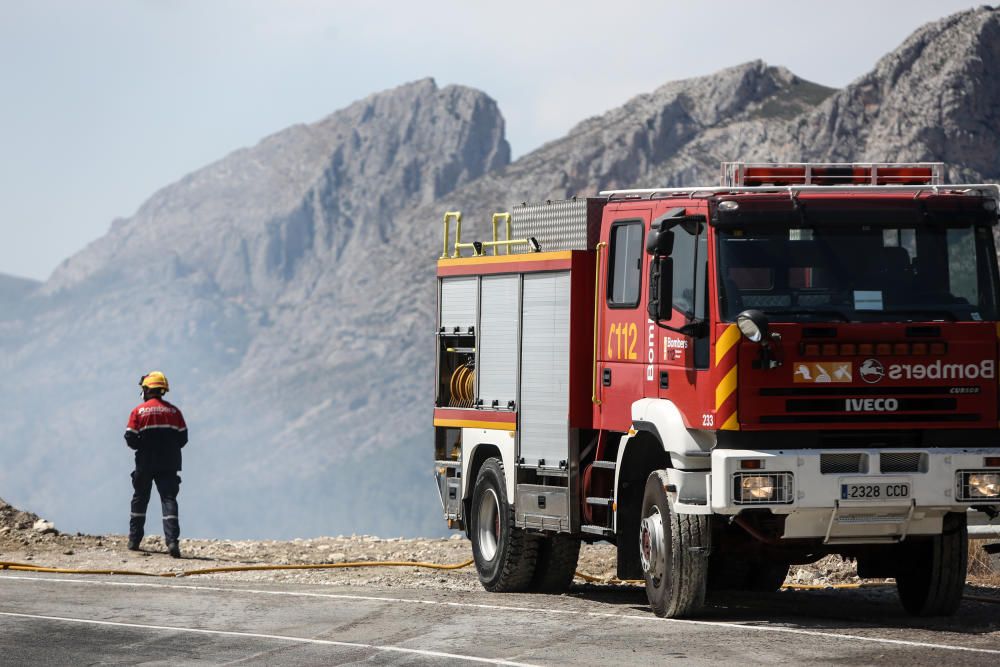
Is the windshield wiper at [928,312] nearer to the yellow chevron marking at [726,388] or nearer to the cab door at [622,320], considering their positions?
the yellow chevron marking at [726,388]

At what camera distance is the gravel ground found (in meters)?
16.8

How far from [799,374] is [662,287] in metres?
1.22

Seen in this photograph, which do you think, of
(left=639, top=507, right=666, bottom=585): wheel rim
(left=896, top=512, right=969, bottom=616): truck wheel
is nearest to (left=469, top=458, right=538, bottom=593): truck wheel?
(left=639, top=507, right=666, bottom=585): wheel rim

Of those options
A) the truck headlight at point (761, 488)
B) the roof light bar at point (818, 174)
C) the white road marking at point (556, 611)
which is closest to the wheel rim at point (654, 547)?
the white road marking at point (556, 611)

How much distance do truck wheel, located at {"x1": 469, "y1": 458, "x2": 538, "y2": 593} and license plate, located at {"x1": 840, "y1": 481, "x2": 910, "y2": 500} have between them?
4.35 metres

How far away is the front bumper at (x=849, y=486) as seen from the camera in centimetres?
1088

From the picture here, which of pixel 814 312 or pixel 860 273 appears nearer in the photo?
pixel 814 312

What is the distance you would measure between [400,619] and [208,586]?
12.0 ft

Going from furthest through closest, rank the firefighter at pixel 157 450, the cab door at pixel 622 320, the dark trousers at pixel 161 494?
the firefighter at pixel 157 450 < the dark trousers at pixel 161 494 < the cab door at pixel 622 320

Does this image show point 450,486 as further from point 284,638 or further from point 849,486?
point 849,486

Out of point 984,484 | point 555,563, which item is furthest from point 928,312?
point 555,563

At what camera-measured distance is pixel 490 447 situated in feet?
50.8

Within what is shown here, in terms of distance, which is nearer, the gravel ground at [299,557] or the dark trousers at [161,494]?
the gravel ground at [299,557]

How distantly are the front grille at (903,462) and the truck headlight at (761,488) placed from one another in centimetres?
74
